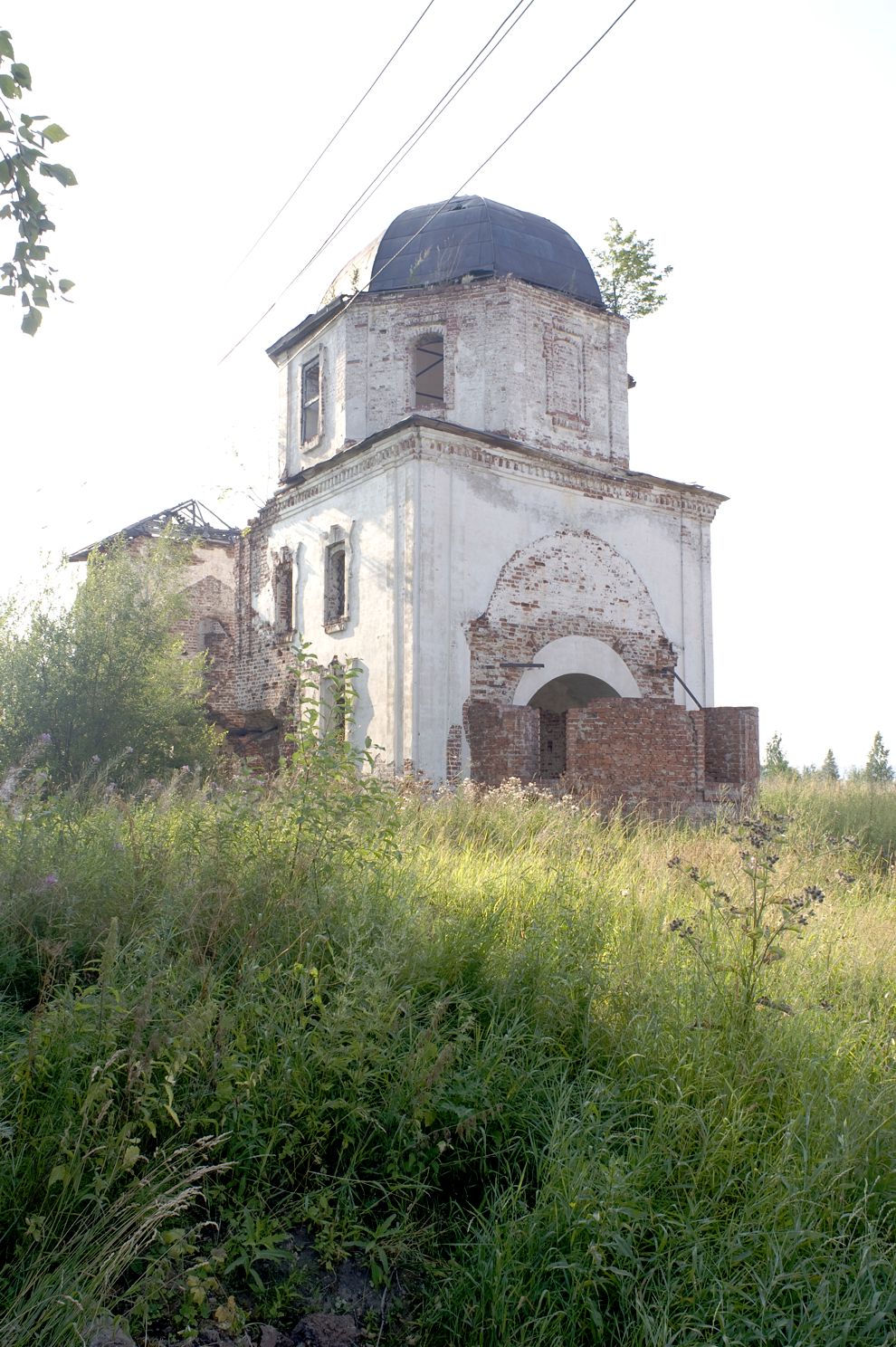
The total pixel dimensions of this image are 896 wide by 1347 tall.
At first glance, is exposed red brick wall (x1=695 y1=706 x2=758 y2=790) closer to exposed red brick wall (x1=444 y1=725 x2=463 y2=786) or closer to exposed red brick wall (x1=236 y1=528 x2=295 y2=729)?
exposed red brick wall (x1=444 y1=725 x2=463 y2=786)

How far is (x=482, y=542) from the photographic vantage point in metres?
15.6

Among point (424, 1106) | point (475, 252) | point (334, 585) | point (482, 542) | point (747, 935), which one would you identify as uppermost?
point (475, 252)

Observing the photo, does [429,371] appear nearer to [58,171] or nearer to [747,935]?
[58,171]

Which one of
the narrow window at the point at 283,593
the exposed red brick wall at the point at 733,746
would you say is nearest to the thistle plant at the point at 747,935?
the exposed red brick wall at the point at 733,746

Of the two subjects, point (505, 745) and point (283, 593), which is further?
point (283, 593)

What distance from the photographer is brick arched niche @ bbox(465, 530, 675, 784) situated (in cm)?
1441

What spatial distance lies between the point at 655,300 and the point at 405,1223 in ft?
59.5

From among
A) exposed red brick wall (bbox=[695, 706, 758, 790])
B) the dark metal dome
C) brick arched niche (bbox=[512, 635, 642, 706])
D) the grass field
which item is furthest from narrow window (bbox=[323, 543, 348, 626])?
the grass field

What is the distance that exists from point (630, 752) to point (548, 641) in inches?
109

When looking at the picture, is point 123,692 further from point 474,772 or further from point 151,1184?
point 151,1184

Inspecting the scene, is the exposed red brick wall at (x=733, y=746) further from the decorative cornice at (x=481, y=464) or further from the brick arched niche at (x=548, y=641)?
the decorative cornice at (x=481, y=464)

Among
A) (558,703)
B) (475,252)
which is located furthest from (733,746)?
(475,252)

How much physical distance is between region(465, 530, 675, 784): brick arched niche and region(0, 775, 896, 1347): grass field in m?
9.12

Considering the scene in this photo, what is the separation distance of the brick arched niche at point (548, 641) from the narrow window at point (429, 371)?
3.72 meters
